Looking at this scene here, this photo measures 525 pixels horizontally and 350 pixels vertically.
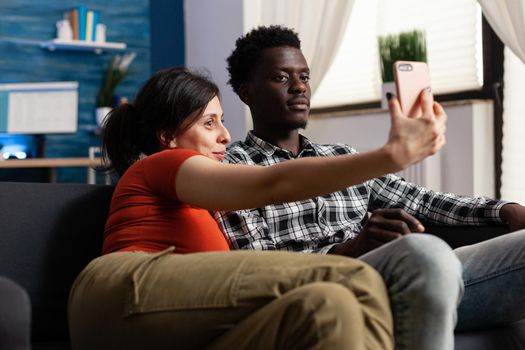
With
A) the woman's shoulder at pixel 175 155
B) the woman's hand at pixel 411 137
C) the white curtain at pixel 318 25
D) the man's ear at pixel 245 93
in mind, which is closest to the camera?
the woman's hand at pixel 411 137

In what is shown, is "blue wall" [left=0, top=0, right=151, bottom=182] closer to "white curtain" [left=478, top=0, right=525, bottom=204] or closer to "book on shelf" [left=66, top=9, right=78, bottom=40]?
"book on shelf" [left=66, top=9, right=78, bottom=40]

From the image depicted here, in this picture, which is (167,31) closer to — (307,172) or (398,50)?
(398,50)

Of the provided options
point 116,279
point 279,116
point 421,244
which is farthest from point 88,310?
point 279,116

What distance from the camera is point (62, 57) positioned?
16.8 feet

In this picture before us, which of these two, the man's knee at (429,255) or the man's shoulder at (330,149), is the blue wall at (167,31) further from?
the man's knee at (429,255)

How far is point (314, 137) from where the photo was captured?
4.10m

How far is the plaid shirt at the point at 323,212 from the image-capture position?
1.96 metres

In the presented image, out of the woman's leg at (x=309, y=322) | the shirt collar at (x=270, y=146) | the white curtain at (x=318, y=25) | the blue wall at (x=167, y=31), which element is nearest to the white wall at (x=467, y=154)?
the white curtain at (x=318, y=25)

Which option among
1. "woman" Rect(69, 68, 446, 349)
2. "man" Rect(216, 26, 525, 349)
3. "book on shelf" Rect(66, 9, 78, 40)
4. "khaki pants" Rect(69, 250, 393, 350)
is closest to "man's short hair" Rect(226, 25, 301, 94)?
"man" Rect(216, 26, 525, 349)

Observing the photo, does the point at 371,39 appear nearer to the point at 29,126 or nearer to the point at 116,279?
the point at 29,126

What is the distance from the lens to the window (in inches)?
133

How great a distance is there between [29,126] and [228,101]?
1241mm

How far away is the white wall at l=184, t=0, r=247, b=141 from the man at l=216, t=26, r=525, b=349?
86.4 inches

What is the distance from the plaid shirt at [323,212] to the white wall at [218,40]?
2302 millimetres
